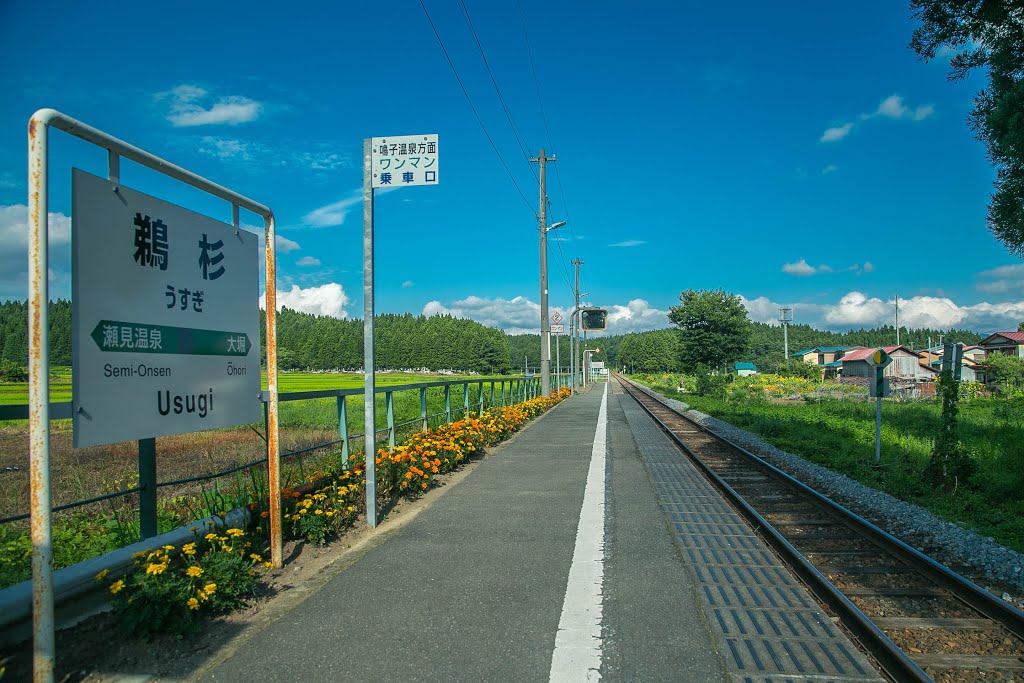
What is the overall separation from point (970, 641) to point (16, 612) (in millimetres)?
5252

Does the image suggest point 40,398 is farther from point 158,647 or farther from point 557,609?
point 557,609

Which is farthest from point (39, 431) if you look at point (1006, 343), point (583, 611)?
point (1006, 343)

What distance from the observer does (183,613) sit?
3607 millimetres

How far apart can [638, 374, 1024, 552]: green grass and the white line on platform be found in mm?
4133

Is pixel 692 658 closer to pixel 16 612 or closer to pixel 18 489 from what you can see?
pixel 16 612

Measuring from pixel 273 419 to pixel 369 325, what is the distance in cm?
169

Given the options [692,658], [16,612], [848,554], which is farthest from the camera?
[848,554]

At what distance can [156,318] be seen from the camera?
3898mm

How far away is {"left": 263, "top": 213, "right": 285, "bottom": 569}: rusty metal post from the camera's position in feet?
15.5

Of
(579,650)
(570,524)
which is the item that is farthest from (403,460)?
(579,650)

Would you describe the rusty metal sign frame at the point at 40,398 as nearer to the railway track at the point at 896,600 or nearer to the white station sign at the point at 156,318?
the white station sign at the point at 156,318

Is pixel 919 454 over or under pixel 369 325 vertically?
under

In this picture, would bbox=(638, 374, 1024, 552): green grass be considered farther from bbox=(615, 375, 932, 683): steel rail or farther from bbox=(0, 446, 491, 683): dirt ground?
bbox=(0, 446, 491, 683): dirt ground

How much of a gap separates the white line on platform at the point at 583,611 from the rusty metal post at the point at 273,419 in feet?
7.16
